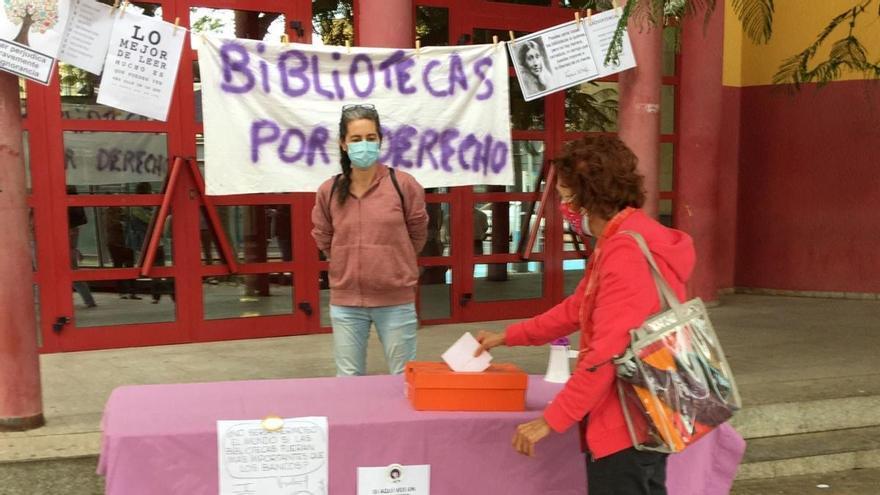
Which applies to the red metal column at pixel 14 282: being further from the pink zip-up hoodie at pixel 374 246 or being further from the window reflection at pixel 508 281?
the window reflection at pixel 508 281

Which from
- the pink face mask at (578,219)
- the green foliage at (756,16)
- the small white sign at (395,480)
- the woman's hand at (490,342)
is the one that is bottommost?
the small white sign at (395,480)

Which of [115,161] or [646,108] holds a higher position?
[646,108]

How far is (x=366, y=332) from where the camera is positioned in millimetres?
3732

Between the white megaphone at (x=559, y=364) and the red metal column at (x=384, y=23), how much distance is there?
347 centimetres

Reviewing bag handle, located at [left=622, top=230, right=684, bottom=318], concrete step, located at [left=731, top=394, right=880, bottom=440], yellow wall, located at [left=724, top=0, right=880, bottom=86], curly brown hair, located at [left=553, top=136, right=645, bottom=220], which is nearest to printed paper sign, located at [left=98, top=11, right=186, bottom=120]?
curly brown hair, located at [left=553, top=136, right=645, bottom=220]

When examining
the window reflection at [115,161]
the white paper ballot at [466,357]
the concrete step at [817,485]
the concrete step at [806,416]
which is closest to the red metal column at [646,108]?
the concrete step at [806,416]

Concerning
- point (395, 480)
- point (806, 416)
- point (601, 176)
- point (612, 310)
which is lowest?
point (806, 416)

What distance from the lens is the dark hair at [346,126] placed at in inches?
140

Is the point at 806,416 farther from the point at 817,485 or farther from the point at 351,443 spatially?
the point at 351,443

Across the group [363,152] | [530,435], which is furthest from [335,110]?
[530,435]

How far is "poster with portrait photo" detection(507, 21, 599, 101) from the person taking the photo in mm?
4980

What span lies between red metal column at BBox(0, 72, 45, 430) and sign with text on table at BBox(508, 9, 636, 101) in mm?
2782

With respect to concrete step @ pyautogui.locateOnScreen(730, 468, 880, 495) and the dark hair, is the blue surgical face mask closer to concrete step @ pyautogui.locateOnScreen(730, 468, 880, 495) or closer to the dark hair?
the dark hair

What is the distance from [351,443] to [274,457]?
25 centimetres
